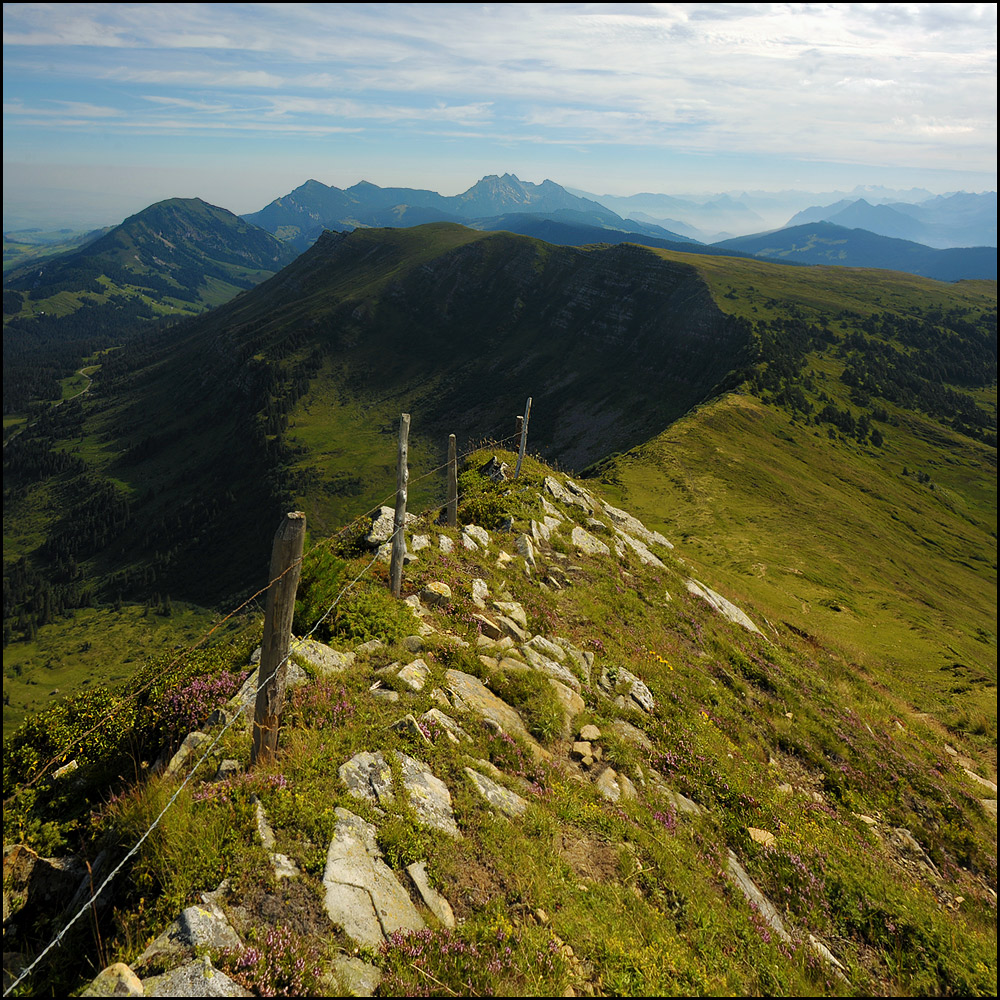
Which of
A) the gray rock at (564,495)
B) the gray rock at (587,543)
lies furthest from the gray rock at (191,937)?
the gray rock at (564,495)

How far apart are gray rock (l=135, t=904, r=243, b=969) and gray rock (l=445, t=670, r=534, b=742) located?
5.79 m

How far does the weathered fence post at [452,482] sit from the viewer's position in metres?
18.5

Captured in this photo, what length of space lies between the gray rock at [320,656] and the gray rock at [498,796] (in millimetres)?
3421

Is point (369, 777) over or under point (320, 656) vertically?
under

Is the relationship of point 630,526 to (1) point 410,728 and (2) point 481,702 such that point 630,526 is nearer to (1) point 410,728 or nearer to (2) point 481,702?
(2) point 481,702

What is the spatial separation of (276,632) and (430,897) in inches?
168

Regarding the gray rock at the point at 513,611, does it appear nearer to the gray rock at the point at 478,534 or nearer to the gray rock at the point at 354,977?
the gray rock at the point at 478,534

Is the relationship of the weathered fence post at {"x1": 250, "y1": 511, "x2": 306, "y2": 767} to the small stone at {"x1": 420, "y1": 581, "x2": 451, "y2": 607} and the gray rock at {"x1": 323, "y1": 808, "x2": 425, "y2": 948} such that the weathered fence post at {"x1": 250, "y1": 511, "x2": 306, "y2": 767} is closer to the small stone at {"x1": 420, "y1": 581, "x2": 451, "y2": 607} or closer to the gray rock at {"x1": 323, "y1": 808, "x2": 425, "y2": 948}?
the gray rock at {"x1": 323, "y1": 808, "x2": 425, "y2": 948}

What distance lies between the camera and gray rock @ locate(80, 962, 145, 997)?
5.35m

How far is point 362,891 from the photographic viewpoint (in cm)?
718

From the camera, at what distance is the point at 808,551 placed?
180ft

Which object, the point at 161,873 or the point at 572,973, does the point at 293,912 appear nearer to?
→ the point at 161,873

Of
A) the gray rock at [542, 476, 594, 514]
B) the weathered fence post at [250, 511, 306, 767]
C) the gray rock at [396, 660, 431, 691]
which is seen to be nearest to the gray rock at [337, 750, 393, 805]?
the weathered fence post at [250, 511, 306, 767]

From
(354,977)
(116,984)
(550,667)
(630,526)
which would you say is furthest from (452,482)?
(630,526)
